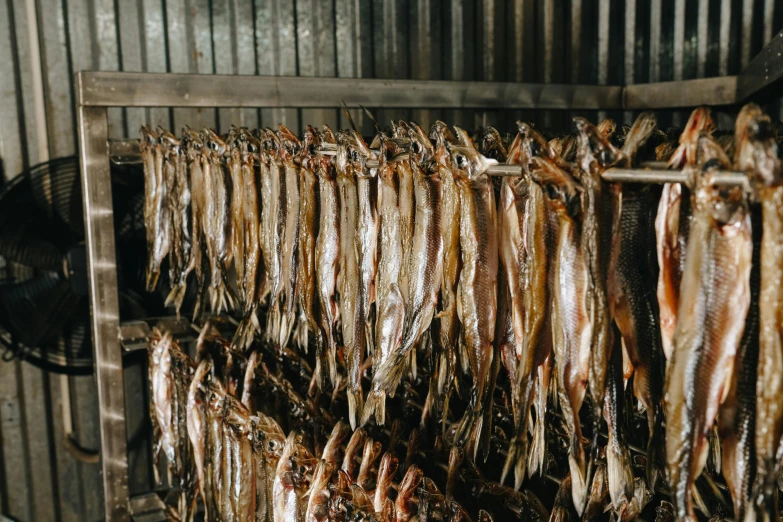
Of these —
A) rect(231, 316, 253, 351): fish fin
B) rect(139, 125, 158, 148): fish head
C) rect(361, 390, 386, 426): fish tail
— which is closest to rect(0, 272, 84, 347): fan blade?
rect(139, 125, 158, 148): fish head

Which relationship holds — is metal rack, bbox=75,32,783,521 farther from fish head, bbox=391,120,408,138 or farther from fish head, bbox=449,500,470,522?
fish head, bbox=449,500,470,522

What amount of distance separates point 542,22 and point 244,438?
4482 millimetres

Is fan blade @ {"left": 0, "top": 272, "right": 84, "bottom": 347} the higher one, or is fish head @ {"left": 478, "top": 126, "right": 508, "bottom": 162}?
fish head @ {"left": 478, "top": 126, "right": 508, "bottom": 162}

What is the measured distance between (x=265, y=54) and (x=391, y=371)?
3602 millimetres

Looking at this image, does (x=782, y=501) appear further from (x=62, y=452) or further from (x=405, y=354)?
(x=62, y=452)

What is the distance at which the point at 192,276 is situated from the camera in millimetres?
4387

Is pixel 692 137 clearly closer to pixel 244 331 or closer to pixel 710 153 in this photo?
pixel 710 153

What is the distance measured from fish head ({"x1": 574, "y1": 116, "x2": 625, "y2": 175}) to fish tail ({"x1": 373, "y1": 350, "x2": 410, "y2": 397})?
0.78 metres

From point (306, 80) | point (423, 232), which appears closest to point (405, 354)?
point (423, 232)

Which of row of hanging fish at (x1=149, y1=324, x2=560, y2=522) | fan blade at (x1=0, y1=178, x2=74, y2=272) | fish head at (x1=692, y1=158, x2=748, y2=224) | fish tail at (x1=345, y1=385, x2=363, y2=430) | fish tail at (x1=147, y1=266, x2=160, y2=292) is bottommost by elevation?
row of hanging fish at (x1=149, y1=324, x2=560, y2=522)

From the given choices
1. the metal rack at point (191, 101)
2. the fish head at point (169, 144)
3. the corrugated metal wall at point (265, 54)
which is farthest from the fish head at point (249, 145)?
the corrugated metal wall at point (265, 54)

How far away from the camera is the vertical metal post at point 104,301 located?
3000mm

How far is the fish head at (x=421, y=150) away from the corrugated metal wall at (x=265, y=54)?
3274 mm

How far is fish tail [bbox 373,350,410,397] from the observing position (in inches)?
76.1
